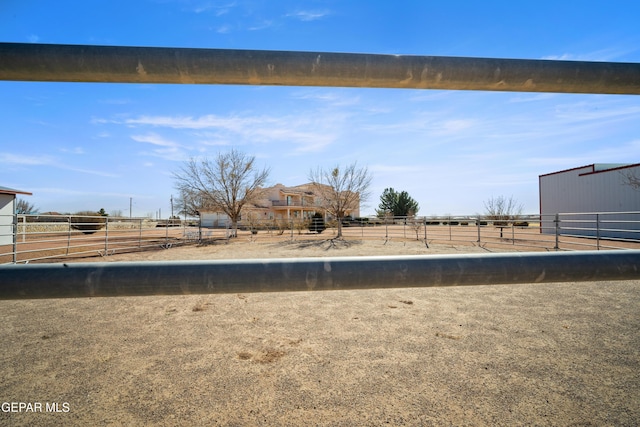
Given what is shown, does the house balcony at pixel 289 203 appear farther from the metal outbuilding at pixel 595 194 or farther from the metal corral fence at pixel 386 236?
the metal outbuilding at pixel 595 194

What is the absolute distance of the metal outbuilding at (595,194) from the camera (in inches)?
687

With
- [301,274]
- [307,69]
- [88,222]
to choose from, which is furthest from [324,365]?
[88,222]

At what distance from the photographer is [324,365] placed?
8.08ft

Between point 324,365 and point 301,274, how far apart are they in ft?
7.15

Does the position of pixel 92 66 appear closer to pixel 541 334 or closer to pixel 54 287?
pixel 54 287

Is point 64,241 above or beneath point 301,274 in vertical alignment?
beneath

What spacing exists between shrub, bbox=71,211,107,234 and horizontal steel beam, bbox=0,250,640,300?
684 cm

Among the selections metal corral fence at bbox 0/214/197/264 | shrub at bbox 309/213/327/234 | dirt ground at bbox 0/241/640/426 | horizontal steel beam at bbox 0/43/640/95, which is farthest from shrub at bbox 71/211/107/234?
shrub at bbox 309/213/327/234

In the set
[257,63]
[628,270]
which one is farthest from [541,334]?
[257,63]

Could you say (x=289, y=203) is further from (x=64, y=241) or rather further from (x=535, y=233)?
(x=535, y=233)

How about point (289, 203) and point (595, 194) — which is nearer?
point (595, 194)

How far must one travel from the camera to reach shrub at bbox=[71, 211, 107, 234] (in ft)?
28.8

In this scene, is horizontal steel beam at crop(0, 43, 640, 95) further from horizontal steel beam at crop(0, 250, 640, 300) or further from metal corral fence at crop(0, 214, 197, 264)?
metal corral fence at crop(0, 214, 197, 264)

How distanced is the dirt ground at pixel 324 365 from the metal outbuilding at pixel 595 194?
15.5 m
